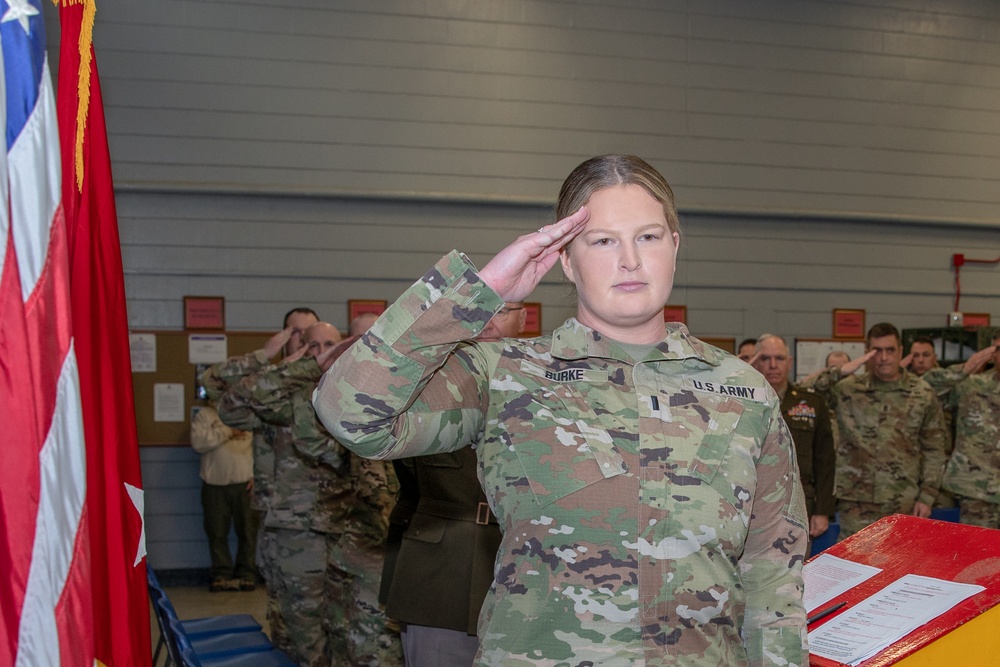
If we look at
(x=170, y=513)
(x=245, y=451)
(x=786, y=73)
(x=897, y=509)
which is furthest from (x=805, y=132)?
(x=170, y=513)

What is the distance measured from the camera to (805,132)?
905 cm

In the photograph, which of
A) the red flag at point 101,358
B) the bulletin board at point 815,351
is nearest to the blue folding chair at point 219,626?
the red flag at point 101,358

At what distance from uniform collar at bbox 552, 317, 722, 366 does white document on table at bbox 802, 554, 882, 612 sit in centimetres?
70

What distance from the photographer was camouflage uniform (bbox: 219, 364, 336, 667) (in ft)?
16.1

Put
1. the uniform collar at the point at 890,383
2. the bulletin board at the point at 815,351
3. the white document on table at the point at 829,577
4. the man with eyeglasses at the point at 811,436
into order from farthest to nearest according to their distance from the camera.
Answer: the bulletin board at the point at 815,351, the uniform collar at the point at 890,383, the man with eyeglasses at the point at 811,436, the white document on table at the point at 829,577

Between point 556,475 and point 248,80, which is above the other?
A: point 248,80

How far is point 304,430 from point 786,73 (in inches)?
246

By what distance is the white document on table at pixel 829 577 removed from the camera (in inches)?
81.3

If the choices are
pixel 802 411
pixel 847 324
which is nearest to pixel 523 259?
pixel 802 411

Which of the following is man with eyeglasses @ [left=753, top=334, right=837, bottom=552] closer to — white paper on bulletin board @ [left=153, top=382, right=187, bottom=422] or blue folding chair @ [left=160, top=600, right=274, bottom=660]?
blue folding chair @ [left=160, top=600, right=274, bottom=660]

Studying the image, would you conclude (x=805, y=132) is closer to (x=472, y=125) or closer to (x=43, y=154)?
(x=472, y=125)

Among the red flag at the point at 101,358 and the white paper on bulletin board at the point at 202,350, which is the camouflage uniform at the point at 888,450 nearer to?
the white paper on bulletin board at the point at 202,350

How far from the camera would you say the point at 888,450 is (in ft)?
21.1

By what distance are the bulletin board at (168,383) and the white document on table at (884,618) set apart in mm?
6388
